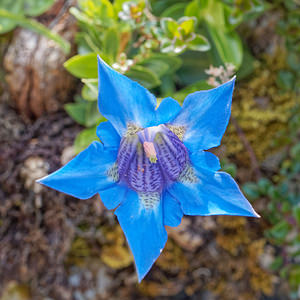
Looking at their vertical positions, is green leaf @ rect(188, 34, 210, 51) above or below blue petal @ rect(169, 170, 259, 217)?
above

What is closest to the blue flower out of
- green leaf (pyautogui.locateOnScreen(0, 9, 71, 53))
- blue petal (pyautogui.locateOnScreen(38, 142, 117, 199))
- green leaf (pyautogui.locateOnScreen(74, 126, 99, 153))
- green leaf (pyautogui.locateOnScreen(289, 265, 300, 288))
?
blue petal (pyautogui.locateOnScreen(38, 142, 117, 199))

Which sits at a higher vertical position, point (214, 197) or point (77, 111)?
point (214, 197)

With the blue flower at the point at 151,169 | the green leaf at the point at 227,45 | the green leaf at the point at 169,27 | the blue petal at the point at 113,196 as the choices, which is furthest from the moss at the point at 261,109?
the blue petal at the point at 113,196

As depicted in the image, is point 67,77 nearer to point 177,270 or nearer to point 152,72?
point 152,72

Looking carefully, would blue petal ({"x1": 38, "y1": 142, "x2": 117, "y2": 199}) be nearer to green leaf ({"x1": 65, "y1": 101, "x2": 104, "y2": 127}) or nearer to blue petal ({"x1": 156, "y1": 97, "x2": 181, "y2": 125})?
blue petal ({"x1": 156, "y1": 97, "x2": 181, "y2": 125})

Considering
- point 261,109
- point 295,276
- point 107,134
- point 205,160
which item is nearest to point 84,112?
point 107,134

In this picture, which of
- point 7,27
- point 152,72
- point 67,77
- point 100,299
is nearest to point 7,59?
point 7,27

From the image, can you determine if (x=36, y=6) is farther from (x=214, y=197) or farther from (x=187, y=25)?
(x=214, y=197)
